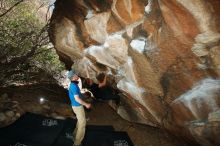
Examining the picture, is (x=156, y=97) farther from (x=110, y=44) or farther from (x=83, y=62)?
(x=83, y=62)

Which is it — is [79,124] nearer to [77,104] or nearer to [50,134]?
[77,104]

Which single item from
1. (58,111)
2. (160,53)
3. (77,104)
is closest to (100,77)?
(58,111)

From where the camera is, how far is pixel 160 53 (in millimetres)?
6109

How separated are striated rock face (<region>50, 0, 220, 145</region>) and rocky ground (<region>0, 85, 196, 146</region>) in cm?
36

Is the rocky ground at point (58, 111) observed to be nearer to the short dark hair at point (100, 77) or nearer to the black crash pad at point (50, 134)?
the black crash pad at point (50, 134)

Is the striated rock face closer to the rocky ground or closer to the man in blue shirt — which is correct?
the rocky ground

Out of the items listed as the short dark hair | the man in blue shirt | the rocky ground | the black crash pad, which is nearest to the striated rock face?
the short dark hair

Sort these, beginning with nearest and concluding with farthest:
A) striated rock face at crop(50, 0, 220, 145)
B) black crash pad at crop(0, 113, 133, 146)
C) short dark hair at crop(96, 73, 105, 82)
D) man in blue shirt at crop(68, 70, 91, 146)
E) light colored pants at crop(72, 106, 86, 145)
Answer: striated rock face at crop(50, 0, 220, 145), man in blue shirt at crop(68, 70, 91, 146), light colored pants at crop(72, 106, 86, 145), black crash pad at crop(0, 113, 133, 146), short dark hair at crop(96, 73, 105, 82)

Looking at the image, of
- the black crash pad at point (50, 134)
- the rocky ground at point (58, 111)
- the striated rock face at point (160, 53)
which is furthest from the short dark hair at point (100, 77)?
the black crash pad at point (50, 134)

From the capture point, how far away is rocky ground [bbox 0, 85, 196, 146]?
8363 millimetres

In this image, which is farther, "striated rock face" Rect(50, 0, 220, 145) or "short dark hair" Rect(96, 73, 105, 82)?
"short dark hair" Rect(96, 73, 105, 82)

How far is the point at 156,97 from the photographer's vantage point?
7.02 meters

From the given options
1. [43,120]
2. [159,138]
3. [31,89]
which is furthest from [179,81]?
[31,89]

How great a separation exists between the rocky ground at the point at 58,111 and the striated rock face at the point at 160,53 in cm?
36
